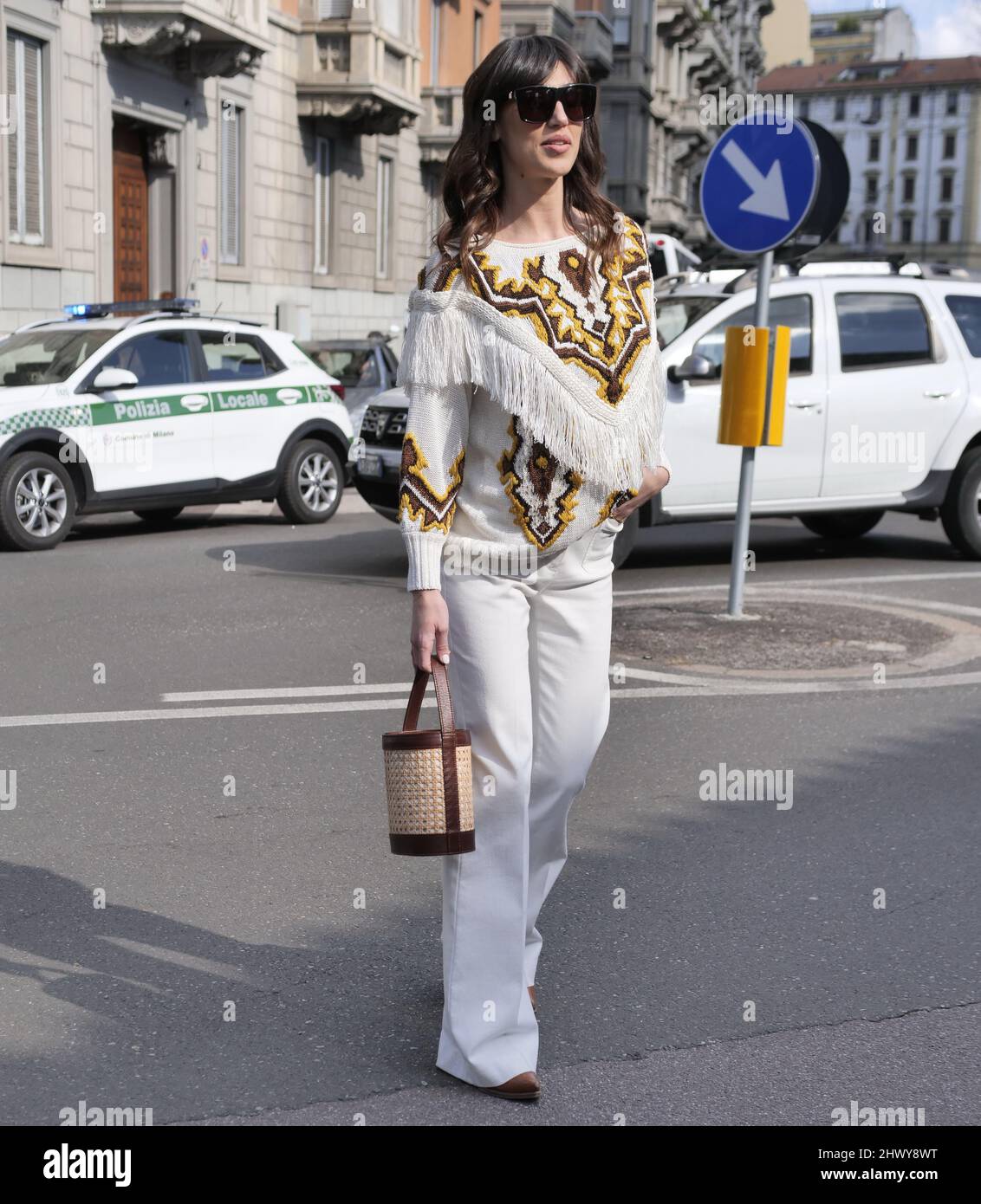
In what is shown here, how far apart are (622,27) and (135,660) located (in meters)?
51.8

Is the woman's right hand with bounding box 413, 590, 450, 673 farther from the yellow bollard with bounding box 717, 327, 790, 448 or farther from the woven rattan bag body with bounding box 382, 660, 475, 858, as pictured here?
the yellow bollard with bounding box 717, 327, 790, 448

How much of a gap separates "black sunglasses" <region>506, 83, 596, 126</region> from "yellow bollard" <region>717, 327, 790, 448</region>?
18.0 ft

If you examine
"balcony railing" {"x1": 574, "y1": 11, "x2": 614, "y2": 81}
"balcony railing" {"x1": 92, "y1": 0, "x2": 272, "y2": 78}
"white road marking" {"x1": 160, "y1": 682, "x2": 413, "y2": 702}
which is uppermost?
"balcony railing" {"x1": 574, "y1": 11, "x2": 614, "y2": 81}

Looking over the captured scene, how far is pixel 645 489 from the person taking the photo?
3621mm

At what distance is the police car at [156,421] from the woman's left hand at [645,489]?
9193 millimetres

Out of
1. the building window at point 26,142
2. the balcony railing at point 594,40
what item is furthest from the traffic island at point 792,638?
the balcony railing at point 594,40

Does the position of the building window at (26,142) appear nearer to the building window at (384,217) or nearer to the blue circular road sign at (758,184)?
the blue circular road sign at (758,184)

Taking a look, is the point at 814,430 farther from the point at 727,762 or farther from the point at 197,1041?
the point at 197,1041

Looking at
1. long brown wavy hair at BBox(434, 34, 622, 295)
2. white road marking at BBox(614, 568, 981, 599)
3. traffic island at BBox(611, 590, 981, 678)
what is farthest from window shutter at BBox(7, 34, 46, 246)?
long brown wavy hair at BBox(434, 34, 622, 295)

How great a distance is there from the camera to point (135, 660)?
814cm

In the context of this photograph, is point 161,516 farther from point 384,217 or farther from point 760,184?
point 384,217

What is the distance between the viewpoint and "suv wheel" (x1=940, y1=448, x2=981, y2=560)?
1205cm

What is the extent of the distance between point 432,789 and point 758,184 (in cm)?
620

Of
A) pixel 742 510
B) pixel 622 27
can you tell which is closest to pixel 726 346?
pixel 742 510
